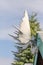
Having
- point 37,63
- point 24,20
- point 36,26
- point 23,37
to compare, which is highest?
point 36,26

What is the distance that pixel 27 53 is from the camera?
19.8m

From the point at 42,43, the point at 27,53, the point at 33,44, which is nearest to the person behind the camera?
the point at 42,43

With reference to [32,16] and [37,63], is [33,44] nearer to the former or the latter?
[37,63]

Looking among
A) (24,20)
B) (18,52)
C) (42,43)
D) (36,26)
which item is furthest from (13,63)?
(42,43)

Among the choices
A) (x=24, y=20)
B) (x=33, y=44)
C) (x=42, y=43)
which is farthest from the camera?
(x=24, y=20)

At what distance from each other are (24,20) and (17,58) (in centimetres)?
1402

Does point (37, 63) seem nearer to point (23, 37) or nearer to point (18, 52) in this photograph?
point (23, 37)

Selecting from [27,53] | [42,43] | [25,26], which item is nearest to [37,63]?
[25,26]

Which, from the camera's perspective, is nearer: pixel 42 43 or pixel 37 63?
pixel 42 43

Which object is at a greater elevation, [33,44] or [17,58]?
[17,58]

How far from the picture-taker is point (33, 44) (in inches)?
259

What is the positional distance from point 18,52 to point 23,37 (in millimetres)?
13872

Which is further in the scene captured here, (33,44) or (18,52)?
(18,52)

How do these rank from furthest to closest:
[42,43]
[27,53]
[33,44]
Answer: [27,53] → [33,44] → [42,43]
